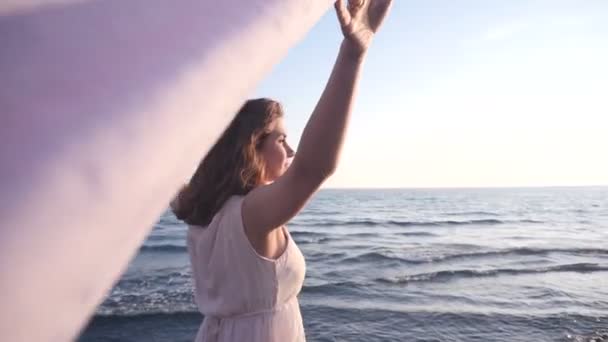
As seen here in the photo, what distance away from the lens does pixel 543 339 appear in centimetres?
862

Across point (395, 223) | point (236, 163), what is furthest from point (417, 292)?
point (395, 223)

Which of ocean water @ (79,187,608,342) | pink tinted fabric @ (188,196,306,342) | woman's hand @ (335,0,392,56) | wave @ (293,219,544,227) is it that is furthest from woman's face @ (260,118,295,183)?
wave @ (293,219,544,227)

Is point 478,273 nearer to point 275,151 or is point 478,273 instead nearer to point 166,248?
point 166,248

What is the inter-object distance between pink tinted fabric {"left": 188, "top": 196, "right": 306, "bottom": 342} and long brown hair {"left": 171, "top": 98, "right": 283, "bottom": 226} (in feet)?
0.24

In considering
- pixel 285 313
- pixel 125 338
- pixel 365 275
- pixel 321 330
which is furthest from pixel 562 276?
pixel 285 313

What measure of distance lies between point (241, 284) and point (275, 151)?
0.58 meters

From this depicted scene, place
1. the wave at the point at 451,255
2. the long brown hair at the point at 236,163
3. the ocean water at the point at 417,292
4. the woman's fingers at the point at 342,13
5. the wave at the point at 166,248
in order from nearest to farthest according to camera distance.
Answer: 1. the woman's fingers at the point at 342,13
2. the long brown hair at the point at 236,163
3. the ocean water at the point at 417,292
4. the wave at the point at 451,255
5. the wave at the point at 166,248

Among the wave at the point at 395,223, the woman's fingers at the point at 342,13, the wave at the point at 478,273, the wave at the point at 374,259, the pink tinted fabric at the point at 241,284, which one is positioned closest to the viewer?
the woman's fingers at the point at 342,13

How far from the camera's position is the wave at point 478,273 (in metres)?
13.6

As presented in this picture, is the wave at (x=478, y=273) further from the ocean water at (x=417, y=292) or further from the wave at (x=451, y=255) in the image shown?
the wave at (x=451, y=255)

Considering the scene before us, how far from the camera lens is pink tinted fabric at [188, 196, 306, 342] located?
65.9 inches

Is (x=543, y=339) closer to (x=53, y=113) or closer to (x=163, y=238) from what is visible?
(x=53, y=113)

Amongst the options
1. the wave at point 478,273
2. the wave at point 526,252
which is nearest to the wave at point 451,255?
the wave at point 526,252

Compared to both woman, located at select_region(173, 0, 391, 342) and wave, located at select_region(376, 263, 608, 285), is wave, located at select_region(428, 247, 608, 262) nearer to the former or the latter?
wave, located at select_region(376, 263, 608, 285)
